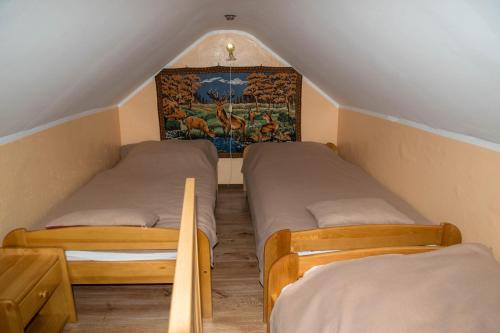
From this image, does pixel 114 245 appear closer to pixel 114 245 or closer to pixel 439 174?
pixel 114 245

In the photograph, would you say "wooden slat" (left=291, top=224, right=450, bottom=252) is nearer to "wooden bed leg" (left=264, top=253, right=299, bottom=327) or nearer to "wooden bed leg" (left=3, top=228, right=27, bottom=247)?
"wooden bed leg" (left=264, top=253, right=299, bottom=327)

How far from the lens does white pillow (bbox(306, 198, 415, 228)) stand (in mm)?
2080

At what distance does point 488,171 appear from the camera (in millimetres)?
1848

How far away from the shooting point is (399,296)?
4.19 feet

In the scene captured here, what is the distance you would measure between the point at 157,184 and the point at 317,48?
63.6 inches

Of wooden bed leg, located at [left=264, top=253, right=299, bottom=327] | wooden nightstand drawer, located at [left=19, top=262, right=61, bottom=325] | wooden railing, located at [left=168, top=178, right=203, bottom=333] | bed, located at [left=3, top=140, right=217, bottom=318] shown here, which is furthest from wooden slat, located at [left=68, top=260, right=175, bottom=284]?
wooden railing, located at [left=168, top=178, right=203, bottom=333]

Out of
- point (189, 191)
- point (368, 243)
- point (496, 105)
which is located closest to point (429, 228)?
point (368, 243)

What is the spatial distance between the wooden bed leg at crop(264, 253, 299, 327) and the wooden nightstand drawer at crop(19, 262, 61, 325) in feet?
3.55

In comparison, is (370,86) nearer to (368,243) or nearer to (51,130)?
(368,243)

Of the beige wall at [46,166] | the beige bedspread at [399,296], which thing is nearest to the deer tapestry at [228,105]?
the beige wall at [46,166]

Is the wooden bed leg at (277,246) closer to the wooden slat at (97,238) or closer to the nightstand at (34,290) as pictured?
the wooden slat at (97,238)

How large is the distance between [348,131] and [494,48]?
3031 mm

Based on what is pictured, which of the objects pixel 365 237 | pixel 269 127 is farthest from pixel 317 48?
pixel 269 127

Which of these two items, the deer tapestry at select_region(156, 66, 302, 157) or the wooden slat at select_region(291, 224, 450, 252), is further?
the deer tapestry at select_region(156, 66, 302, 157)
